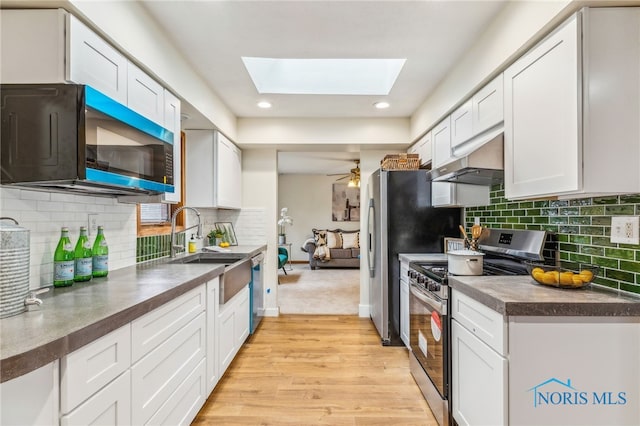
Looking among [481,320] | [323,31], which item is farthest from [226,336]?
[323,31]

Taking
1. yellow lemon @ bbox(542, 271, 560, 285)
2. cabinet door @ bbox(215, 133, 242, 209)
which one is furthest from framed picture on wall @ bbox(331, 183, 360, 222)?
yellow lemon @ bbox(542, 271, 560, 285)

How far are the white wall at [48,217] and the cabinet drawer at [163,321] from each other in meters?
0.59

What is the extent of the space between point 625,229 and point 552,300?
0.50 metres

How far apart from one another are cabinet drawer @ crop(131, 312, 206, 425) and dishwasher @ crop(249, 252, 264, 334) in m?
1.20

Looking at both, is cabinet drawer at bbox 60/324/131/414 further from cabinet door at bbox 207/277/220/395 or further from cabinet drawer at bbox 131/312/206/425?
cabinet door at bbox 207/277/220/395

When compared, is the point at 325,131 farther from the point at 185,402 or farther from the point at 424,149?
the point at 185,402

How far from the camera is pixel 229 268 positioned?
250 cm

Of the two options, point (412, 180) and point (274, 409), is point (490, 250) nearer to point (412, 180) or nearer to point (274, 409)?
point (412, 180)

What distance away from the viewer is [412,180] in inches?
127

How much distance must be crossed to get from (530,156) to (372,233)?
74.7 inches

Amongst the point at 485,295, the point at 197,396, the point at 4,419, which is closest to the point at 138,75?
the point at 4,419

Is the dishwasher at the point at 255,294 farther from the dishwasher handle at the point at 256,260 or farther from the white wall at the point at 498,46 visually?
the white wall at the point at 498,46

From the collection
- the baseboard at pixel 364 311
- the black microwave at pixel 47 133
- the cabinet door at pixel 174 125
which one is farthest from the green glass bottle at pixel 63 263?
the baseboard at pixel 364 311

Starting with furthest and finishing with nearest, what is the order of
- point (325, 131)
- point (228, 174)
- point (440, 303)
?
point (325, 131) → point (228, 174) → point (440, 303)
